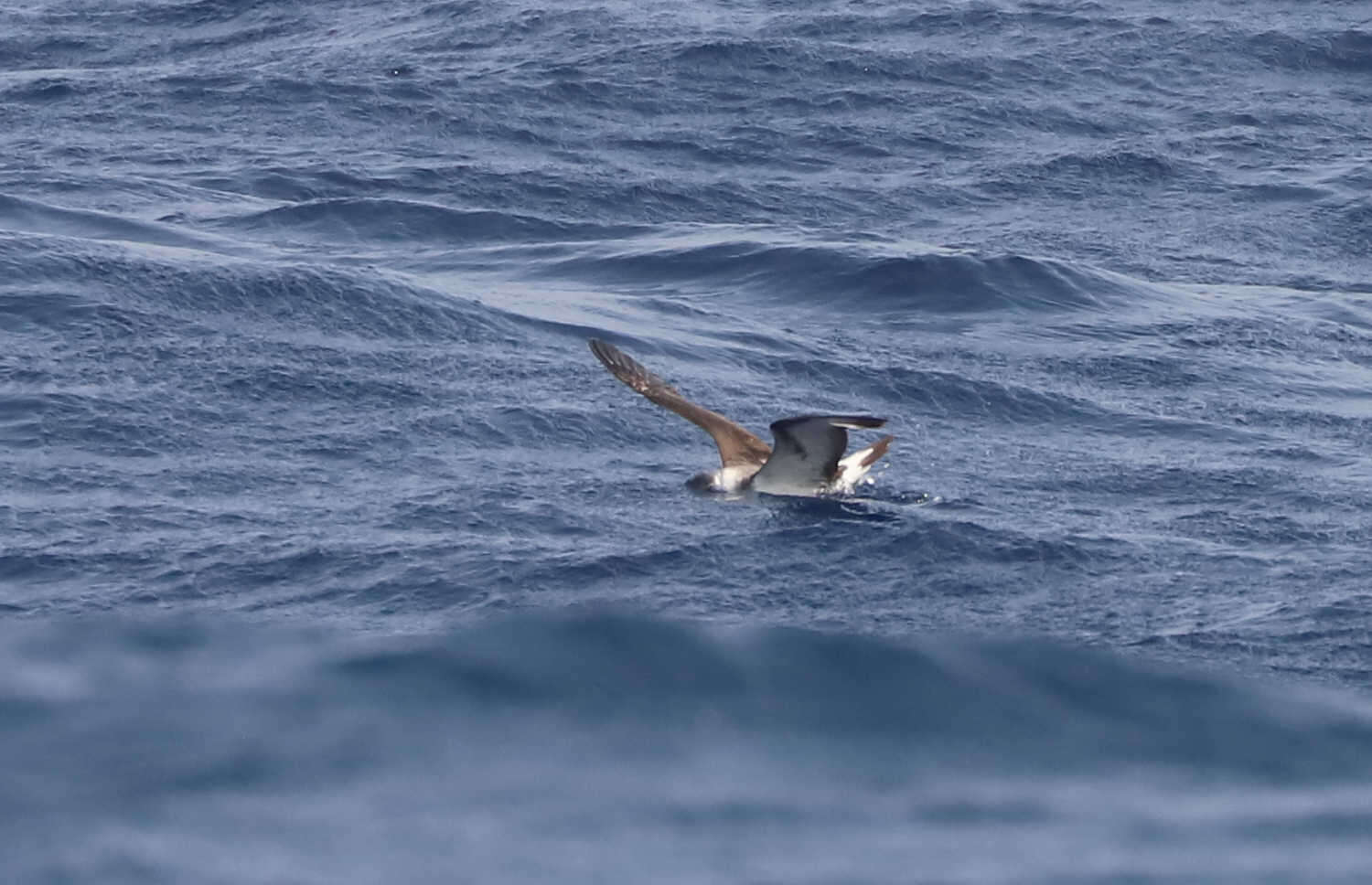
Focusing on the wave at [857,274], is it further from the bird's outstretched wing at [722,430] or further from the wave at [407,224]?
the bird's outstretched wing at [722,430]

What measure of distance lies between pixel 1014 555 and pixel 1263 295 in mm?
7120

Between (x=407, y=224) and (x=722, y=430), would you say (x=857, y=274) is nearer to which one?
(x=407, y=224)

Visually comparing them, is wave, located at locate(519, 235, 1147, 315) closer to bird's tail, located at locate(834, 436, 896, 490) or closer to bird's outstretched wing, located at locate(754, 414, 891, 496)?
bird's tail, located at locate(834, 436, 896, 490)

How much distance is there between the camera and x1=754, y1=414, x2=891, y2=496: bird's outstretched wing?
450 inches

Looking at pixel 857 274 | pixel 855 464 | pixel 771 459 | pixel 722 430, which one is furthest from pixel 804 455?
pixel 857 274

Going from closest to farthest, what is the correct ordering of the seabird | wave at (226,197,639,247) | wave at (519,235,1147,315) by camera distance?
the seabird < wave at (519,235,1147,315) < wave at (226,197,639,247)

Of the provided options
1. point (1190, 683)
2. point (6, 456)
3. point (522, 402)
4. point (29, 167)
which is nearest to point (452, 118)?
point (29, 167)

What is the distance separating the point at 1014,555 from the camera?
11.7 meters

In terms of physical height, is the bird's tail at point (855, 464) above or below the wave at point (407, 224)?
below

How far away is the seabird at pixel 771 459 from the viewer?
39.2ft

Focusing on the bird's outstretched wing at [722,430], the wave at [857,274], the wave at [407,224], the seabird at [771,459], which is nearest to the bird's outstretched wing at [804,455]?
the seabird at [771,459]

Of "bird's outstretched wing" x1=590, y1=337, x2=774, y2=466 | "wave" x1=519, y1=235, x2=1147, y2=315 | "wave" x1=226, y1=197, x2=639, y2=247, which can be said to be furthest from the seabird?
"wave" x1=226, y1=197, x2=639, y2=247

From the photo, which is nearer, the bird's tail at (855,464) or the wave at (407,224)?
the bird's tail at (855,464)

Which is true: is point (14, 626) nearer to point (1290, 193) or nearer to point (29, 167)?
point (29, 167)
